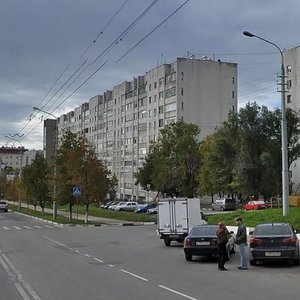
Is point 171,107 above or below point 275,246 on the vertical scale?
above

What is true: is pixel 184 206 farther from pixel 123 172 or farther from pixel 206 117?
pixel 123 172

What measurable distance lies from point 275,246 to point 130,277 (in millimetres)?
5270

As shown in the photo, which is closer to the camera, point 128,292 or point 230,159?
point 128,292

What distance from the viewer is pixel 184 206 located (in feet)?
90.2

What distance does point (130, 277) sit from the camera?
14883mm

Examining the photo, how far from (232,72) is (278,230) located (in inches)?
3444

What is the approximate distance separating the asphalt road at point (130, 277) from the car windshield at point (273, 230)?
3.50ft

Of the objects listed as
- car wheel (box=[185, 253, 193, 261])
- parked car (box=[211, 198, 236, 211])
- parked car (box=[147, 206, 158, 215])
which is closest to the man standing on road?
car wheel (box=[185, 253, 193, 261])

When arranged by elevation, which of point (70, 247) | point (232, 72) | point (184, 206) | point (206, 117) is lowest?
point (70, 247)

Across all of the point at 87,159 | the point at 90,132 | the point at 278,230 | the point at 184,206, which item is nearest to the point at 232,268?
the point at 278,230

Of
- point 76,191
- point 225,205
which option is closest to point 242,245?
point 76,191

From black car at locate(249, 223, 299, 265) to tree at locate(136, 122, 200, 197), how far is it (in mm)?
54706

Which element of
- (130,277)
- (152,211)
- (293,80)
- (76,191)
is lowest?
(152,211)

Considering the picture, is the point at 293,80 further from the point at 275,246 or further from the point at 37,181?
the point at 275,246
